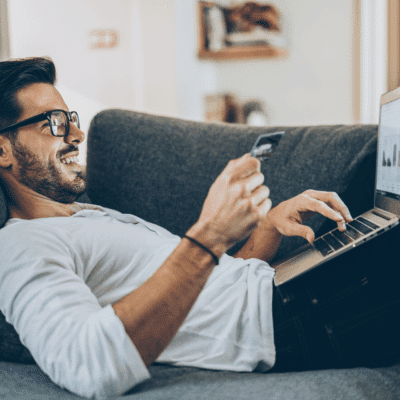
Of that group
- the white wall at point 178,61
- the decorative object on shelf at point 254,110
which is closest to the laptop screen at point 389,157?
the white wall at point 178,61

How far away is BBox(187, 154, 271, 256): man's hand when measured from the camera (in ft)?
1.60

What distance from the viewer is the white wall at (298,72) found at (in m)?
2.30

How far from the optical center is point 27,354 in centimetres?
61

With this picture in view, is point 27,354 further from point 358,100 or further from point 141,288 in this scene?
point 358,100

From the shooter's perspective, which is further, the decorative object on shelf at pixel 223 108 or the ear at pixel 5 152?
the decorative object on shelf at pixel 223 108

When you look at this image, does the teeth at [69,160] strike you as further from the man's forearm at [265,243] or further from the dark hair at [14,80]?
the man's forearm at [265,243]

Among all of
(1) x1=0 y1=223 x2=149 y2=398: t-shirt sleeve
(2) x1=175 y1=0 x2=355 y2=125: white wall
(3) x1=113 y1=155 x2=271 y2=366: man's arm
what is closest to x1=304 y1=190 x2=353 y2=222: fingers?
(3) x1=113 y1=155 x2=271 y2=366: man's arm

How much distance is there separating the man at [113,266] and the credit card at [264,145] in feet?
0.15

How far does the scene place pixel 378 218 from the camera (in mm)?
614

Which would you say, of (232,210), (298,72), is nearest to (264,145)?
(232,210)

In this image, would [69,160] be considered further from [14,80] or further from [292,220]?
[292,220]

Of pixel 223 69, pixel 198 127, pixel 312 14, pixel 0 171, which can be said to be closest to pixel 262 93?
pixel 223 69

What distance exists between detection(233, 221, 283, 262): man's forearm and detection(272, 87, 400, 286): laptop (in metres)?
0.03

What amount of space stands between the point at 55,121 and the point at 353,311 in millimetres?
512
